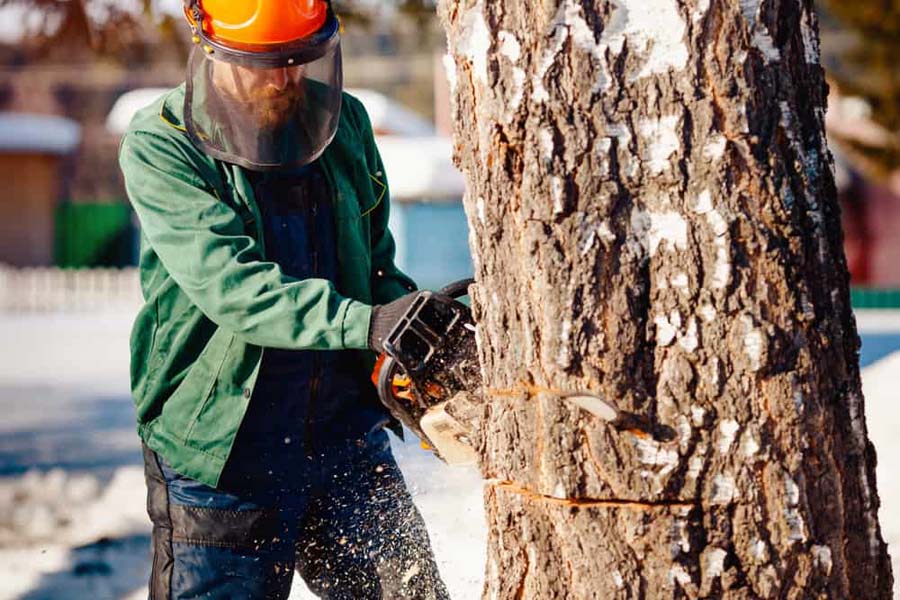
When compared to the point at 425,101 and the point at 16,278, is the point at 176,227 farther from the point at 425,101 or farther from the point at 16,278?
the point at 425,101

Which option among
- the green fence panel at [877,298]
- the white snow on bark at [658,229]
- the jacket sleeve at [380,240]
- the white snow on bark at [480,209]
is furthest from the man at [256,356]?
the green fence panel at [877,298]

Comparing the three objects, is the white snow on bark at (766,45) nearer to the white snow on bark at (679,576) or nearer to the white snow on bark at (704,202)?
the white snow on bark at (704,202)

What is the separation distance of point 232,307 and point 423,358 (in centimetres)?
41

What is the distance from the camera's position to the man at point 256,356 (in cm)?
270

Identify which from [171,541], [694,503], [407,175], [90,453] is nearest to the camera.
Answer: [694,503]

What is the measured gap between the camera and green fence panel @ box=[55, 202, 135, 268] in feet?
74.5

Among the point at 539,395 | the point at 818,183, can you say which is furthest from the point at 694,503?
the point at 818,183

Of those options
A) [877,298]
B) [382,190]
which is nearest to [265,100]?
[382,190]

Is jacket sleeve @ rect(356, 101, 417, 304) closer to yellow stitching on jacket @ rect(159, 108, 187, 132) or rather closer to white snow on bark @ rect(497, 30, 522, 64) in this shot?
yellow stitching on jacket @ rect(159, 108, 187, 132)

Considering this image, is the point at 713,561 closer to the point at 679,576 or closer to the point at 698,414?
the point at 679,576

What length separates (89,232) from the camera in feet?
75.1

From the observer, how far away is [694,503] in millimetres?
2033

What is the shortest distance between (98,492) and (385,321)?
14.2ft

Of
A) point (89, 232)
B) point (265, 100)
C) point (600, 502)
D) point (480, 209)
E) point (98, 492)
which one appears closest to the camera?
point (600, 502)
